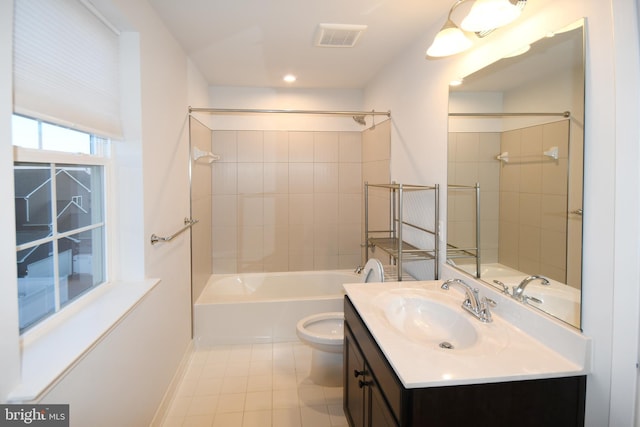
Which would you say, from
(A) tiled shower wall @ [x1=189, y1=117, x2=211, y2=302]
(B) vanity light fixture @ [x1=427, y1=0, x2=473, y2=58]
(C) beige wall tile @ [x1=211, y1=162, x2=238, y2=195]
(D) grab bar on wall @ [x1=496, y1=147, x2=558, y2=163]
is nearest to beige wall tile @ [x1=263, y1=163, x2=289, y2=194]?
(C) beige wall tile @ [x1=211, y1=162, x2=238, y2=195]

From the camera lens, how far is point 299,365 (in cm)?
269

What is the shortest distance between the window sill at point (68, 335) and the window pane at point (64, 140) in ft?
2.06

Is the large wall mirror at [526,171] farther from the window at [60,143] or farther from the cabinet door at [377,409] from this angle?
the window at [60,143]

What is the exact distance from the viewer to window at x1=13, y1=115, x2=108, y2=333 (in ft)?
3.86

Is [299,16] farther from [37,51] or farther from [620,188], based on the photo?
[620,188]

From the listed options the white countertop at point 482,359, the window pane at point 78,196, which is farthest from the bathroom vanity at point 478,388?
the window pane at point 78,196

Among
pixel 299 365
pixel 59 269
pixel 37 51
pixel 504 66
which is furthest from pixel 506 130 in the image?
pixel 299 365

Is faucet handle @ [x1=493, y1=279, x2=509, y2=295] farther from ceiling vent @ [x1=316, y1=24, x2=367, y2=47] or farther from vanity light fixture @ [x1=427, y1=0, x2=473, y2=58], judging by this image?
ceiling vent @ [x1=316, y1=24, x2=367, y2=47]

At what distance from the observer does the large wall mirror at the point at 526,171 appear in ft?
3.92

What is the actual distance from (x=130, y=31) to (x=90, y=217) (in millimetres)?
945

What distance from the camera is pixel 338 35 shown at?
2344 millimetres

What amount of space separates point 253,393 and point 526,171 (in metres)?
2.07

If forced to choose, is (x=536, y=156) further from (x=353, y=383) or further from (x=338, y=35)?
(x=338, y=35)

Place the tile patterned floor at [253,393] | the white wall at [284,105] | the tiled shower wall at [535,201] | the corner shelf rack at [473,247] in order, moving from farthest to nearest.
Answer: the white wall at [284,105]
the tile patterned floor at [253,393]
the corner shelf rack at [473,247]
the tiled shower wall at [535,201]
